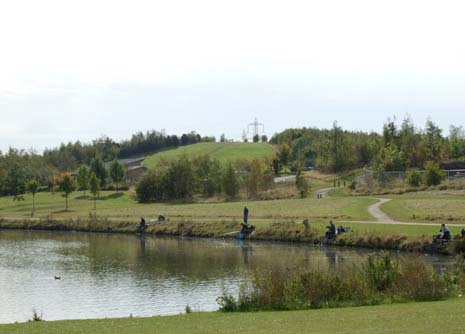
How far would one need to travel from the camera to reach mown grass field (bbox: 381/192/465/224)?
170ft

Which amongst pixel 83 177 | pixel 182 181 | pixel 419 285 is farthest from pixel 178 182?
pixel 419 285

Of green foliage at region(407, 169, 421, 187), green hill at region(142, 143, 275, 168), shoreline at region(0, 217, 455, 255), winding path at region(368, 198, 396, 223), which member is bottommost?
shoreline at region(0, 217, 455, 255)

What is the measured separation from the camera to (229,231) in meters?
58.1

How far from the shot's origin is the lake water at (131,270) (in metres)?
29.0

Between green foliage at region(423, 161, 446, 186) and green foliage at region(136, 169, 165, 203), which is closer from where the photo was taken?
green foliage at region(423, 161, 446, 186)

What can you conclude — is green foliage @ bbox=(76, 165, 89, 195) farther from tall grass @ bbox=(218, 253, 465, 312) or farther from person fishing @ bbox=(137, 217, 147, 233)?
tall grass @ bbox=(218, 253, 465, 312)

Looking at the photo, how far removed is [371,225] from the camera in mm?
50469

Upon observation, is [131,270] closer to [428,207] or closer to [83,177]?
[428,207]

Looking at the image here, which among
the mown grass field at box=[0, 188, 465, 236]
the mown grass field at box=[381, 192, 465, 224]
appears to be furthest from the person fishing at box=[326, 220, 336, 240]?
the mown grass field at box=[381, 192, 465, 224]

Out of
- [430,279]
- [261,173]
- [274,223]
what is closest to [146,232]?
[274,223]

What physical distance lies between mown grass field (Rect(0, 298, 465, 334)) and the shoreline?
75.4 ft

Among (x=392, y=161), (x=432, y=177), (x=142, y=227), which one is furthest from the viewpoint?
(x=392, y=161)

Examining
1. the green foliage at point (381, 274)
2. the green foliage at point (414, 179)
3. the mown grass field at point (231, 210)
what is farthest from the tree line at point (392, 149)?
the green foliage at point (381, 274)

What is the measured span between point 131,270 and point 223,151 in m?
138
